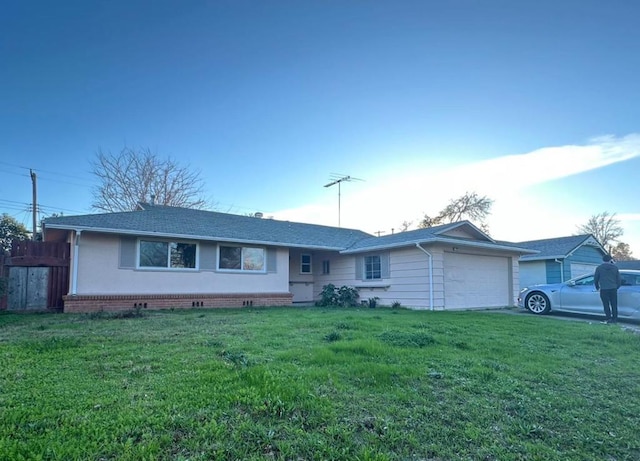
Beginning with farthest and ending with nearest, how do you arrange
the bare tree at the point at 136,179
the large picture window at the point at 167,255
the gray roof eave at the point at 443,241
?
the bare tree at the point at 136,179, the gray roof eave at the point at 443,241, the large picture window at the point at 167,255

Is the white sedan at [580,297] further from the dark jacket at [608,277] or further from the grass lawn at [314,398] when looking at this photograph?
the grass lawn at [314,398]

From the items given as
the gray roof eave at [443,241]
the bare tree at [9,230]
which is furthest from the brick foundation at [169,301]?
the bare tree at [9,230]

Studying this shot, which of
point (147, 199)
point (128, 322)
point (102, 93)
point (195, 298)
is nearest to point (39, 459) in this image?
point (128, 322)

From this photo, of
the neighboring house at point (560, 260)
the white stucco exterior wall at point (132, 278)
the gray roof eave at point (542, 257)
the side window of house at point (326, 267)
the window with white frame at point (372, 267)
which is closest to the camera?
the white stucco exterior wall at point (132, 278)

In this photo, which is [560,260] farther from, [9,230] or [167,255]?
[9,230]

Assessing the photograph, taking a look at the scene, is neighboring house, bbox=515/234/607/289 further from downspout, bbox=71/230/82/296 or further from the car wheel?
downspout, bbox=71/230/82/296

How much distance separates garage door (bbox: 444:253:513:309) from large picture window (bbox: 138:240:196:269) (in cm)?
980

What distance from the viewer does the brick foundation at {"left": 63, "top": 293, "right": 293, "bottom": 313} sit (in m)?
11.6

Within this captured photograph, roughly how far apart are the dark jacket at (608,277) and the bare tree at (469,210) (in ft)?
84.1

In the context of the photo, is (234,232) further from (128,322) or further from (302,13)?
(302,13)

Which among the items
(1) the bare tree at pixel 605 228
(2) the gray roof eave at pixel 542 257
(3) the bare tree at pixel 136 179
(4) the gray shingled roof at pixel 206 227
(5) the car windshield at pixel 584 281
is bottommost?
(5) the car windshield at pixel 584 281

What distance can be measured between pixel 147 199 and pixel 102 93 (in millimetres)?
15667

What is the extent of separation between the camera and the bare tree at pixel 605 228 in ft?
135

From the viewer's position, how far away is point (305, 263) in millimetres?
19203
